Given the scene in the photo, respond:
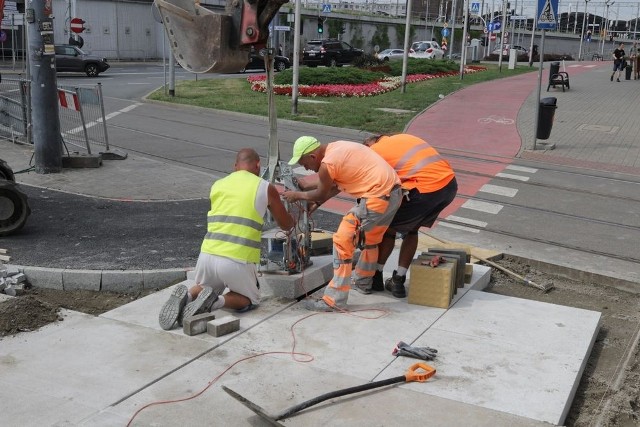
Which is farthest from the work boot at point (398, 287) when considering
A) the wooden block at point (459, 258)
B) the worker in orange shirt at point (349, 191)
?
the worker in orange shirt at point (349, 191)

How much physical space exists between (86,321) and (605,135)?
54.7 ft

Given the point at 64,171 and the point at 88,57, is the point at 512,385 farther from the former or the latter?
the point at 88,57

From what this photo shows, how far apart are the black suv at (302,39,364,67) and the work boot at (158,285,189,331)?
3991cm

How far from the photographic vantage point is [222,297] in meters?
6.16

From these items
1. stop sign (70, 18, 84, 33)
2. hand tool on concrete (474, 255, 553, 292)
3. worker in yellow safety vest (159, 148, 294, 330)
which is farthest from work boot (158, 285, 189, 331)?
stop sign (70, 18, 84, 33)

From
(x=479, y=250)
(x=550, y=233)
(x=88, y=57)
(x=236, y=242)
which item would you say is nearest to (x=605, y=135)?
(x=550, y=233)

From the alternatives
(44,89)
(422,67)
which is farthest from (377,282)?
(422,67)

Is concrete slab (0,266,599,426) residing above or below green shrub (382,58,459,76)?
below

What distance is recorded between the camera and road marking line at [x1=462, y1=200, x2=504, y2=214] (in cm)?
1123

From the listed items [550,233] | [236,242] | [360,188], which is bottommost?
[550,233]

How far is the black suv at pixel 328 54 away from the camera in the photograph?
44.8m

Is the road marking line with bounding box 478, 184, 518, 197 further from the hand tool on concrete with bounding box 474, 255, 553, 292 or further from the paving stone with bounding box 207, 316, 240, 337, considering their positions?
the paving stone with bounding box 207, 316, 240, 337

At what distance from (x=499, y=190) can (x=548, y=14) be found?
18.3ft

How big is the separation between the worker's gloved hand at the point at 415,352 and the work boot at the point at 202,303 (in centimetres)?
158
